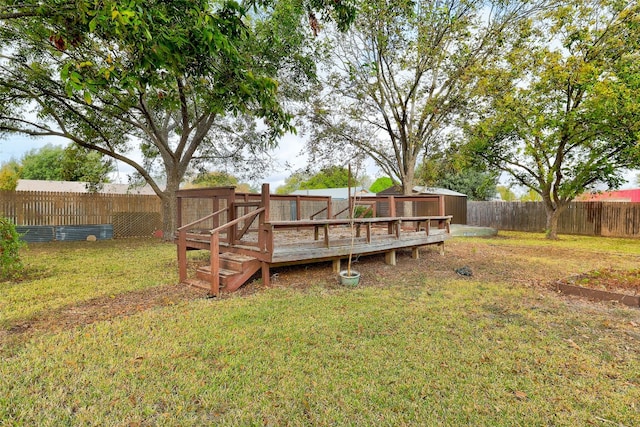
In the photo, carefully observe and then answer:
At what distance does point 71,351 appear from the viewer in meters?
2.76

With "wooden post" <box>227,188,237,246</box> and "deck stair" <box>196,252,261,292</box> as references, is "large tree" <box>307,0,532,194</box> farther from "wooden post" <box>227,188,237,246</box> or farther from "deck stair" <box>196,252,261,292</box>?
"deck stair" <box>196,252,261,292</box>

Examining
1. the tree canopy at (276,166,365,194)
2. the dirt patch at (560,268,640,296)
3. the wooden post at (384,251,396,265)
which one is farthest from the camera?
the tree canopy at (276,166,365,194)

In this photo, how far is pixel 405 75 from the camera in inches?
477

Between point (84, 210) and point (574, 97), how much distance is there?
1798 cm

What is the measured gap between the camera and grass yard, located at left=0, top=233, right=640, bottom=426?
2010 mm

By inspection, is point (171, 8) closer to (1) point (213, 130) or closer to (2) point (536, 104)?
(1) point (213, 130)

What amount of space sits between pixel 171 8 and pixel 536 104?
1230cm

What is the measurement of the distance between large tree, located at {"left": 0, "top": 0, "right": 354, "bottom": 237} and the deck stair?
1893 millimetres

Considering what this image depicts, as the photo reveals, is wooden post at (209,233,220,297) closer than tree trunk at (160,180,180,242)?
Yes

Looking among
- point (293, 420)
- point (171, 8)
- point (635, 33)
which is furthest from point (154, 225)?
point (635, 33)

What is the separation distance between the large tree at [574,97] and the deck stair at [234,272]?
9949 millimetres

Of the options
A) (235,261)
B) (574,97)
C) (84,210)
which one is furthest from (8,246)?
(574,97)

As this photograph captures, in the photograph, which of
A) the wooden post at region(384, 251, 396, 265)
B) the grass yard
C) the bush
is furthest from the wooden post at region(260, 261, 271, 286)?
the bush

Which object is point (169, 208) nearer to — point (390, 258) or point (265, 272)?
point (265, 272)
